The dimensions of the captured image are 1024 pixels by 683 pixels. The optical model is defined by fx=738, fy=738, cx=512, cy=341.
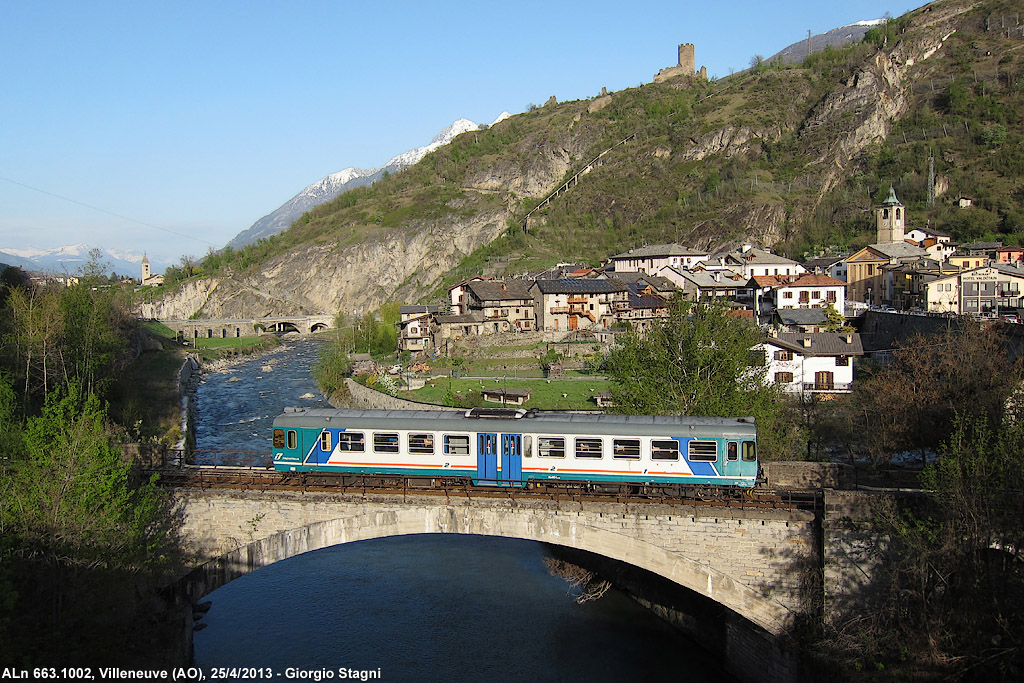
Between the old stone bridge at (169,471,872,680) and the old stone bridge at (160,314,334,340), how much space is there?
332 feet

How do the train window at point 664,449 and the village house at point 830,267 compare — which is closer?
the train window at point 664,449

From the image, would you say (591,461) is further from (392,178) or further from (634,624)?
(392,178)

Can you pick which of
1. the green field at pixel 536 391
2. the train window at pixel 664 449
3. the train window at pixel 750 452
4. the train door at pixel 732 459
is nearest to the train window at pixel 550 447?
the train window at pixel 664 449

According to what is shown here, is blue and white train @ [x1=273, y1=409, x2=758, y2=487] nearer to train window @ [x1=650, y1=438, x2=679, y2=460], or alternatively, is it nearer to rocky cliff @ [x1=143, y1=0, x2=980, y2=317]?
train window @ [x1=650, y1=438, x2=679, y2=460]

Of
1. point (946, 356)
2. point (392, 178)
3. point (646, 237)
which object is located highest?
point (392, 178)

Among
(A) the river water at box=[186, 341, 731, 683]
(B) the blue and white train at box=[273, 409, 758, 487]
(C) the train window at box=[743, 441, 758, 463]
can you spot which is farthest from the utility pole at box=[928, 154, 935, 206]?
(C) the train window at box=[743, 441, 758, 463]

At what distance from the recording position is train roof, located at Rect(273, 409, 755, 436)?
20047 mm

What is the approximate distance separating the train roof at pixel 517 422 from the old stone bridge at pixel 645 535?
2514 millimetres

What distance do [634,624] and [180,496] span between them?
47.5 feet

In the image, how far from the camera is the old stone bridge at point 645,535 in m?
17.3

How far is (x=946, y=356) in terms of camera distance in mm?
32250

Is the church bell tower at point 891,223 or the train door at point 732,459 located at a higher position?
the church bell tower at point 891,223

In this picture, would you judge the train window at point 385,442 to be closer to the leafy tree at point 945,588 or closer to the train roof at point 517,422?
the train roof at point 517,422

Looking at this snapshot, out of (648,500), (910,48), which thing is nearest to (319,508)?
(648,500)
